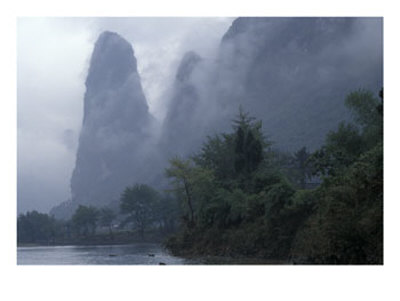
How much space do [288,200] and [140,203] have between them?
48477 mm

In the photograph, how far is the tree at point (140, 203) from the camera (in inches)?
2692

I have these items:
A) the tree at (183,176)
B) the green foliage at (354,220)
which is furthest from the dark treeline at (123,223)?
the green foliage at (354,220)

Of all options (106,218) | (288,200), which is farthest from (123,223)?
(288,200)

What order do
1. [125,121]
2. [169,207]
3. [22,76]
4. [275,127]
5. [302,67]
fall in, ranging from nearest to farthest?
[22,76] < [169,207] < [275,127] < [302,67] < [125,121]

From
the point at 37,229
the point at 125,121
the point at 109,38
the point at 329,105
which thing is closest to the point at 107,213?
the point at 37,229

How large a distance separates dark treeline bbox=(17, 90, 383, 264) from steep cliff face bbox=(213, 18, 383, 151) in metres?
26.0

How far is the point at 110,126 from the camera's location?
6540 inches

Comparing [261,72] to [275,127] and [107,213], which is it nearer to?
[275,127]

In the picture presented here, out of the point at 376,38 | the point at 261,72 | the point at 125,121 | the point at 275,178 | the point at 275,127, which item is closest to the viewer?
the point at 275,178

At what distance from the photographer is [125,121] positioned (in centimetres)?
16375

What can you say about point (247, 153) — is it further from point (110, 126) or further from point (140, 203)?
point (110, 126)

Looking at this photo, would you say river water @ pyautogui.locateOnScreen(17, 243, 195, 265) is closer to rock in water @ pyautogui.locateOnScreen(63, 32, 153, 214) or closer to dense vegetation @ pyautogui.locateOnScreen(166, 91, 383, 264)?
dense vegetation @ pyautogui.locateOnScreen(166, 91, 383, 264)

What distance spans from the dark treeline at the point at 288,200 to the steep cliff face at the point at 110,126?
102877 millimetres
